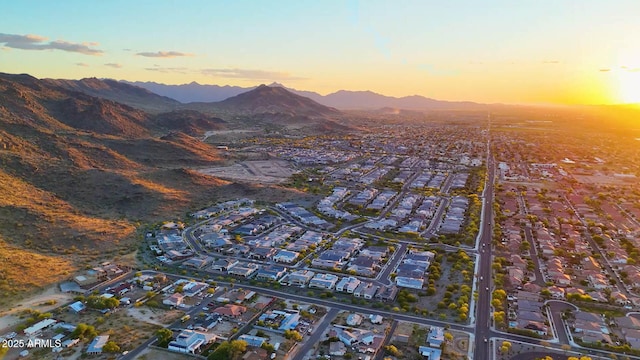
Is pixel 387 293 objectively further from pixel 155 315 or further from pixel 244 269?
pixel 155 315

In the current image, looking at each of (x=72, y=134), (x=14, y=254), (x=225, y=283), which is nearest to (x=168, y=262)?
(x=225, y=283)

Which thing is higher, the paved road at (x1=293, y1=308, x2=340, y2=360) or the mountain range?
the mountain range

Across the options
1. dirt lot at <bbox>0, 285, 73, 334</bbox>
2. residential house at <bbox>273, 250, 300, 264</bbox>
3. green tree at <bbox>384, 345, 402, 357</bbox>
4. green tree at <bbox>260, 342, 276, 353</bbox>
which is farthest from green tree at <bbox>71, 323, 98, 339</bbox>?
green tree at <bbox>384, 345, 402, 357</bbox>

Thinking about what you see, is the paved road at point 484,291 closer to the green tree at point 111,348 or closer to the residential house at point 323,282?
the residential house at point 323,282

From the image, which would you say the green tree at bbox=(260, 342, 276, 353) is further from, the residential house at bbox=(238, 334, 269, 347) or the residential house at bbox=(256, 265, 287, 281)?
the residential house at bbox=(256, 265, 287, 281)

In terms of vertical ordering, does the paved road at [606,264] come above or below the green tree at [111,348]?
above

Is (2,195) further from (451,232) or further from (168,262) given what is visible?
(451,232)

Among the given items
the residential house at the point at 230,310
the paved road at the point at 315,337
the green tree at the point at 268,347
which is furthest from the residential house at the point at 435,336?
the residential house at the point at 230,310

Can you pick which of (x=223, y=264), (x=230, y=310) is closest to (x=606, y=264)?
(x=230, y=310)

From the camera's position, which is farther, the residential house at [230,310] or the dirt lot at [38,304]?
the residential house at [230,310]
